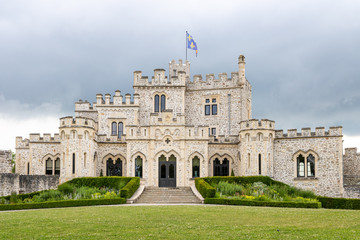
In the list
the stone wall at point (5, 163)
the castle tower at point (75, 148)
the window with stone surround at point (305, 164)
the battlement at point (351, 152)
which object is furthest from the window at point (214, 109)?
the stone wall at point (5, 163)

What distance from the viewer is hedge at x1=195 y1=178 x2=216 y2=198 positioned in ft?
106

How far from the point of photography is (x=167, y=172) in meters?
43.9

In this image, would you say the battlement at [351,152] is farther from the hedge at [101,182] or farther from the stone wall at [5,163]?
the stone wall at [5,163]

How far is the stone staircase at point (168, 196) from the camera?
33781 mm

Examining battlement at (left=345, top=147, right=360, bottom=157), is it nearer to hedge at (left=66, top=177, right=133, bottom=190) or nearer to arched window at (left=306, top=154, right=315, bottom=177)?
arched window at (left=306, top=154, right=315, bottom=177)

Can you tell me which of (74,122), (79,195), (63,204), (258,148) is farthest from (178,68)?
(63,204)

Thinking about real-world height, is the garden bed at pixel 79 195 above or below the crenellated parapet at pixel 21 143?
below

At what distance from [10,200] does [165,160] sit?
16466 mm

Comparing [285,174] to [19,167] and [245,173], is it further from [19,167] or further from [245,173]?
[19,167]

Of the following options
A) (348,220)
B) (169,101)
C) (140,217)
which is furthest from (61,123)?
(348,220)

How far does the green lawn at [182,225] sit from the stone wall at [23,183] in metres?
17.5

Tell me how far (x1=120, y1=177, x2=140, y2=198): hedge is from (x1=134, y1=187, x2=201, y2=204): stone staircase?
31.7 inches

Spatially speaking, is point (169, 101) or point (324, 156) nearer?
point (324, 156)

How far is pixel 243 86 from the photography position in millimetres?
51812
